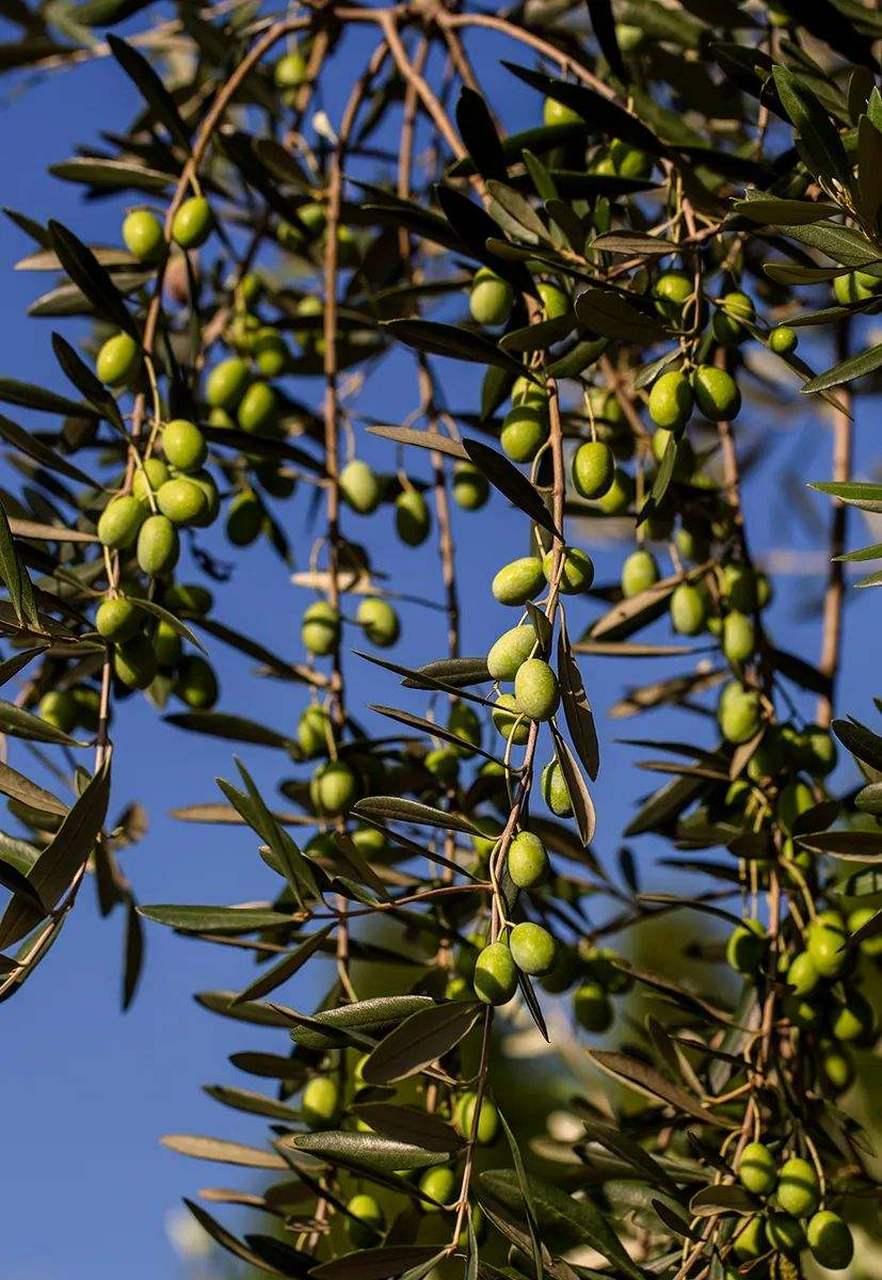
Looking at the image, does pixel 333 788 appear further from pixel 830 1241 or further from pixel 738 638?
pixel 830 1241

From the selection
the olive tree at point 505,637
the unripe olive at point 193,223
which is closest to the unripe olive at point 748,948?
the olive tree at point 505,637

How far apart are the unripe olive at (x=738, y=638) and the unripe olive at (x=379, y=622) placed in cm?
33

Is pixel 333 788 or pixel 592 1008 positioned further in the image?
pixel 592 1008

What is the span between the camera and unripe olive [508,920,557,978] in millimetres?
862

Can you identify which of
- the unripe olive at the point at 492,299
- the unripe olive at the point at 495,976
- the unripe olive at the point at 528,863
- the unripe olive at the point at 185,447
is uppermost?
the unripe olive at the point at 492,299

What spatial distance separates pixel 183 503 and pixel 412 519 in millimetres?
450

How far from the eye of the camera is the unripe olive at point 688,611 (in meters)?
1.36

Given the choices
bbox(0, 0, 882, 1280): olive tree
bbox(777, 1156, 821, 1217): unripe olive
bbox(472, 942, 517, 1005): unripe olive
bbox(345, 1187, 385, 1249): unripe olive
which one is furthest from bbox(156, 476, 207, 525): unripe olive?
bbox(777, 1156, 821, 1217): unripe olive

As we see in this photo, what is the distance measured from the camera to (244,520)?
1499 mm

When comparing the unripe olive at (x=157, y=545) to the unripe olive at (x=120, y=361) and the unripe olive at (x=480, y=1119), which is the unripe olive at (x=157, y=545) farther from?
the unripe olive at (x=480, y=1119)

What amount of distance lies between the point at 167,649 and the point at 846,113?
2.26 ft

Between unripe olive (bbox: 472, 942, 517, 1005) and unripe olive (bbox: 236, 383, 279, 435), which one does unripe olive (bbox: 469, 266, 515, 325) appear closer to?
unripe olive (bbox: 236, 383, 279, 435)

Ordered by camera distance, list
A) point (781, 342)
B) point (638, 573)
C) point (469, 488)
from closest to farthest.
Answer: point (781, 342)
point (638, 573)
point (469, 488)

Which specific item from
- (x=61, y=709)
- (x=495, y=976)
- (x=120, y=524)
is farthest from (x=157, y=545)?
(x=495, y=976)
